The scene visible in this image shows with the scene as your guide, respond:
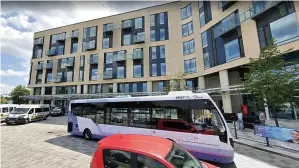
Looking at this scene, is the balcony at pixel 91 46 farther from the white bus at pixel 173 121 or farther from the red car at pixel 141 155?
the red car at pixel 141 155

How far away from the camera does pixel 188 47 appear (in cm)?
A: 2812

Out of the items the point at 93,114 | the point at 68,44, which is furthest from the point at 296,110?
the point at 68,44

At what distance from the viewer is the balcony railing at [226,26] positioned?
19.3 m

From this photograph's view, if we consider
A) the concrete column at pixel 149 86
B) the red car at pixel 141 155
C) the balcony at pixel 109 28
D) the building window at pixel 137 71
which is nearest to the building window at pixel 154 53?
the building window at pixel 137 71

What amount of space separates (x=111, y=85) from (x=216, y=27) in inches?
877

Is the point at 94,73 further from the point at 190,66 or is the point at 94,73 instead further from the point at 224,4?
the point at 224,4

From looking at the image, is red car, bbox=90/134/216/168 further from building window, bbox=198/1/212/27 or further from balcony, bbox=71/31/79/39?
balcony, bbox=71/31/79/39

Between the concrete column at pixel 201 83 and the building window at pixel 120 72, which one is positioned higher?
the building window at pixel 120 72

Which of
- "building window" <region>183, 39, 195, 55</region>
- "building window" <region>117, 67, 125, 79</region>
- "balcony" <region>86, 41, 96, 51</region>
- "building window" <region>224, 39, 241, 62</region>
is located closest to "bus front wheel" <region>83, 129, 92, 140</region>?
"building window" <region>224, 39, 241, 62</region>

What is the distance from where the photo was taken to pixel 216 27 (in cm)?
2183

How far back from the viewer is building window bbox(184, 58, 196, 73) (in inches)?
1062

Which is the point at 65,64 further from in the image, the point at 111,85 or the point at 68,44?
the point at 111,85

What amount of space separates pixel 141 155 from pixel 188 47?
27.0 metres

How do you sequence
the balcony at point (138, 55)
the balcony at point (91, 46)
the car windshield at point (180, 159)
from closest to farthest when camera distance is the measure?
the car windshield at point (180, 159) < the balcony at point (138, 55) < the balcony at point (91, 46)
